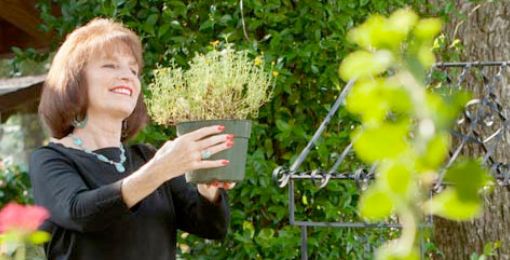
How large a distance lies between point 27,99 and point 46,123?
230cm

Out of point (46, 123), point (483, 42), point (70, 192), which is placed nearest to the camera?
point (70, 192)

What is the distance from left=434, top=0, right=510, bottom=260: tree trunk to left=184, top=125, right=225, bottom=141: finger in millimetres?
2632

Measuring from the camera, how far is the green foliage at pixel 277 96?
3.05 m

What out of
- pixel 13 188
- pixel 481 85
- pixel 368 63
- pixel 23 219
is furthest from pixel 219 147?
pixel 13 188

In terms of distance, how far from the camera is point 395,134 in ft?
1.63

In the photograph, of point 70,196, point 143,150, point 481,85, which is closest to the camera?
point 70,196

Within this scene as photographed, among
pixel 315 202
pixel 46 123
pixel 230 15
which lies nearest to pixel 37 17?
pixel 230 15

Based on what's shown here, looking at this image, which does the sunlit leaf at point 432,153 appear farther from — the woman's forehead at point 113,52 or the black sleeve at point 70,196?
the woman's forehead at point 113,52

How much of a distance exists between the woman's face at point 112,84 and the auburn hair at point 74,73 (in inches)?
0.6

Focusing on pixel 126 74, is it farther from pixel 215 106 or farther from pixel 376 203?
pixel 376 203

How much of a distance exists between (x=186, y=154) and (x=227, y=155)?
154 millimetres

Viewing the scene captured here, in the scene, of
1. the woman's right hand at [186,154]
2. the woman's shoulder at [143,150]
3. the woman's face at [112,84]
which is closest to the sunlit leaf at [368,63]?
the woman's right hand at [186,154]

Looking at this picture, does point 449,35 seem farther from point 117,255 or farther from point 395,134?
point 395,134

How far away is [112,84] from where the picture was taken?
2.15 metres
